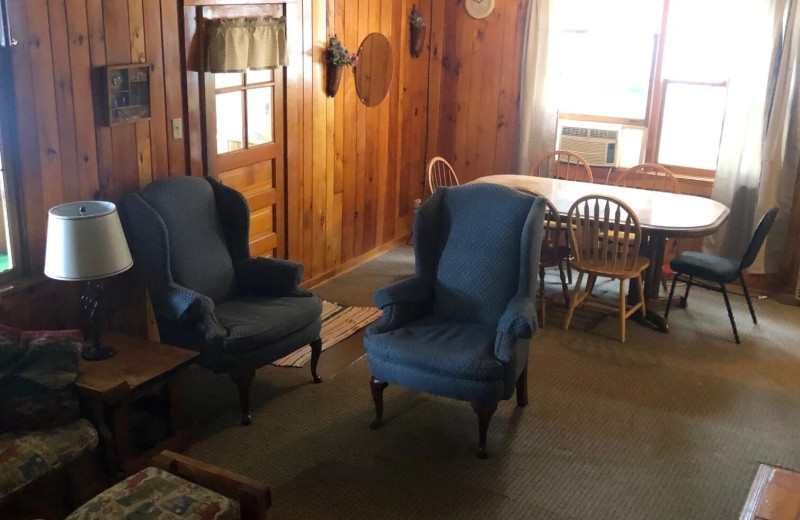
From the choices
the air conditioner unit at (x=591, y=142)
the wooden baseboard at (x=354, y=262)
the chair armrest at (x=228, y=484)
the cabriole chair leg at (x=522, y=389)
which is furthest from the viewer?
the air conditioner unit at (x=591, y=142)

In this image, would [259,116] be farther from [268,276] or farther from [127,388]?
[127,388]

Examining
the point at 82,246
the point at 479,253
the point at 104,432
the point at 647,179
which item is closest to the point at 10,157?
the point at 82,246

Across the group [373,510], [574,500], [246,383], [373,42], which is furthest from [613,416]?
[373,42]

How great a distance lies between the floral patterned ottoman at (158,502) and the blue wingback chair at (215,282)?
39.4 inches

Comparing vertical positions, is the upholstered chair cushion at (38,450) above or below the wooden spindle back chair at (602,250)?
below

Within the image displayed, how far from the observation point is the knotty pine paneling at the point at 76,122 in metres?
3.21

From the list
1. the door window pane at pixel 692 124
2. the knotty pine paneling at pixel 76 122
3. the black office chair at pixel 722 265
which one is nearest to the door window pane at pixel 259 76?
the knotty pine paneling at pixel 76 122

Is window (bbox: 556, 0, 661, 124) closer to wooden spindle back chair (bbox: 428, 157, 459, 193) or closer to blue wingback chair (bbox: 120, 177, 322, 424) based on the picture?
wooden spindle back chair (bbox: 428, 157, 459, 193)

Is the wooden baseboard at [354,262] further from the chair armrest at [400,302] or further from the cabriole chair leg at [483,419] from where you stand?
the cabriole chair leg at [483,419]

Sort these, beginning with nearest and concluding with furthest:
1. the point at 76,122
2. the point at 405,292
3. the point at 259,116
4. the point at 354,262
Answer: the point at 76,122 → the point at 405,292 → the point at 259,116 → the point at 354,262

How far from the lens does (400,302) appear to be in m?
3.64

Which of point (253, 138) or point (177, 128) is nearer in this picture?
point (177, 128)

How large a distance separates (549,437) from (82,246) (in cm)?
210

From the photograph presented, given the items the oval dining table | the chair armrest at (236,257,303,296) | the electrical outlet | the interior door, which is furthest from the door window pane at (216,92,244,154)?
the oval dining table
